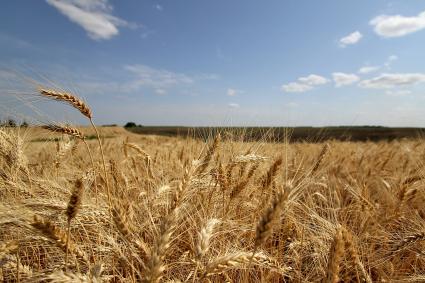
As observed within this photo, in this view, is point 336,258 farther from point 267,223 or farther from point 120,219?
point 120,219

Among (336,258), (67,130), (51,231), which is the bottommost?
(336,258)

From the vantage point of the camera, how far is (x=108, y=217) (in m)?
1.46

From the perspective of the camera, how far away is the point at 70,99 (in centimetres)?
148

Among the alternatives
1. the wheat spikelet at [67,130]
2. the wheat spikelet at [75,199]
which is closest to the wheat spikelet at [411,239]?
the wheat spikelet at [75,199]

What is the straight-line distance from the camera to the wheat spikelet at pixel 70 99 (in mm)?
1479

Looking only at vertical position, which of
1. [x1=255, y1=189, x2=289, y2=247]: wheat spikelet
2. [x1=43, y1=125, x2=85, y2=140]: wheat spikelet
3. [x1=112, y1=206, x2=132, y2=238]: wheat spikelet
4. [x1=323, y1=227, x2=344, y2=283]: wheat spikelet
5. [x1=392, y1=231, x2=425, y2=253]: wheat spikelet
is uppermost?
[x1=43, y1=125, x2=85, y2=140]: wheat spikelet

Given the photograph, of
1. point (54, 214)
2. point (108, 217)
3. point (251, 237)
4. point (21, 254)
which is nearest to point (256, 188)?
point (251, 237)

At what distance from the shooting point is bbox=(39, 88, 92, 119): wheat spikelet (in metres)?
1.48

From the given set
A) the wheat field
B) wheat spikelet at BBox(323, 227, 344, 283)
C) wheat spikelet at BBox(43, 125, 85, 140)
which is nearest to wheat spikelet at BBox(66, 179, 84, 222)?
the wheat field

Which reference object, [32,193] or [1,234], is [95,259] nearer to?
[32,193]

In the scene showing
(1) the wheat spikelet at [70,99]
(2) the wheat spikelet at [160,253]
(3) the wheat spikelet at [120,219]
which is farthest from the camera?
(1) the wheat spikelet at [70,99]

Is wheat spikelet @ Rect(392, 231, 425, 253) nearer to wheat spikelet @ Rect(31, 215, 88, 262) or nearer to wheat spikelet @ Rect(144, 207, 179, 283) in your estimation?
wheat spikelet @ Rect(144, 207, 179, 283)

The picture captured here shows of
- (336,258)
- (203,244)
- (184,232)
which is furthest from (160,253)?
(184,232)

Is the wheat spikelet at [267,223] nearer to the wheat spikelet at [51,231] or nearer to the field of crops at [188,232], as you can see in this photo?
the field of crops at [188,232]
